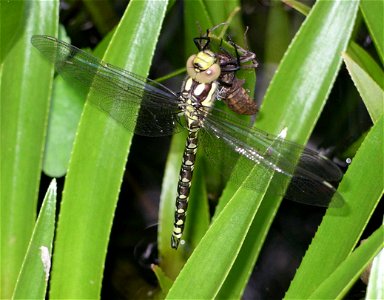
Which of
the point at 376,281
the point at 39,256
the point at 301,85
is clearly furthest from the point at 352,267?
the point at 39,256

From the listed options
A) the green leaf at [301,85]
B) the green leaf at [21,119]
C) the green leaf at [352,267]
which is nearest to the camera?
the green leaf at [352,267]

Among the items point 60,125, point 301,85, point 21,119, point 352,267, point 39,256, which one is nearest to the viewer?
point 352,267

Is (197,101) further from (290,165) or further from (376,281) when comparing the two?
(376,281)

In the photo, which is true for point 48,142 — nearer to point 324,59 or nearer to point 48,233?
point 48,233

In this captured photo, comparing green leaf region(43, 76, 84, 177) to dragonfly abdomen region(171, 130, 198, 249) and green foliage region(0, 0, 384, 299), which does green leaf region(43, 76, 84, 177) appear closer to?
green foliage region(0, 0, 384, 299)

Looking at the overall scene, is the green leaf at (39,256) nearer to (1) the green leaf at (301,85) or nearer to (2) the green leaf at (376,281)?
(1) the green leaf at (301,85)

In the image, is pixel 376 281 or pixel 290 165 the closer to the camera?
pixel 376 281

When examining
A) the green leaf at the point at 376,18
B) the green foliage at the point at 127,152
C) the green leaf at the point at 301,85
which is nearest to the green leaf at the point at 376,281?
the green foliage at the point at 127,152
